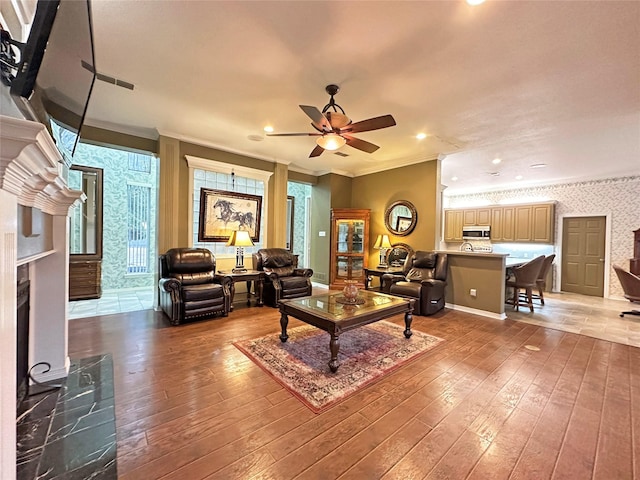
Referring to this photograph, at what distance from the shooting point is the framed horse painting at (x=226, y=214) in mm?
4914

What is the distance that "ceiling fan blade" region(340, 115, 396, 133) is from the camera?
2.70 m

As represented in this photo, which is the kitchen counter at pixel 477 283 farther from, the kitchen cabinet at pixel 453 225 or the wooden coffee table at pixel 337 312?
the kitchen cabinet at pixel 453 225

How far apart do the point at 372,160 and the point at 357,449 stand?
5.24 meters

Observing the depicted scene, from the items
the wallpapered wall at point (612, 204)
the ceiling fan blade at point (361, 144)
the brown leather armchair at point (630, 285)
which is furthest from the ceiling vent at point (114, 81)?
the wallpapered wall at point (612, 204)

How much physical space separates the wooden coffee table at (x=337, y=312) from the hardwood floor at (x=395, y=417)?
0.51m

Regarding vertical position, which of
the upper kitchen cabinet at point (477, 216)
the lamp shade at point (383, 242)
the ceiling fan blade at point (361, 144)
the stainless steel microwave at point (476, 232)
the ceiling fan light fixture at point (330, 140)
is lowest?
the lamp shade at point (383, 242)

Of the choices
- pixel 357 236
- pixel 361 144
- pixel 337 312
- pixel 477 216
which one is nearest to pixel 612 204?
pixel 477 216

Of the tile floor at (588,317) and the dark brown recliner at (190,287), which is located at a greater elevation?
the dark brown recliner at (190,287)

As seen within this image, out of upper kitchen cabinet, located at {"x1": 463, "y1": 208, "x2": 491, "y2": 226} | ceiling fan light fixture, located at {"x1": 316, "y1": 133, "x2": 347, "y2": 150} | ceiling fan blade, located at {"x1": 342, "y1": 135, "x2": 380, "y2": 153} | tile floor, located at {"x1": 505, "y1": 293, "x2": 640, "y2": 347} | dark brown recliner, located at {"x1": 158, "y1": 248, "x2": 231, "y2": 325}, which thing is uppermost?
ceiling fan blade, located at {"x1": 342, "y1": 135, "x2": 380, "y2": 153}

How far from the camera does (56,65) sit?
134 centimetres

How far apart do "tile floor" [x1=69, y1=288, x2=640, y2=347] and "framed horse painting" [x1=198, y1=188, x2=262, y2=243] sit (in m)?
1.65

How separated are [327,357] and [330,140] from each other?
2363mm

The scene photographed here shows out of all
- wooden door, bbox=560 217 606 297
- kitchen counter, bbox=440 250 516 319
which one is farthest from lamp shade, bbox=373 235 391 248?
wooden door, bbox=560 217 606 297

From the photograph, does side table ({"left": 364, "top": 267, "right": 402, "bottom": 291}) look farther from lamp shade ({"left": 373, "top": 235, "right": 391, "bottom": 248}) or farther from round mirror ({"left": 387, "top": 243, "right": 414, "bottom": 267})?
lamp shade ({"left": 373, "top": 235, "right": 391, "bottom": 248})
